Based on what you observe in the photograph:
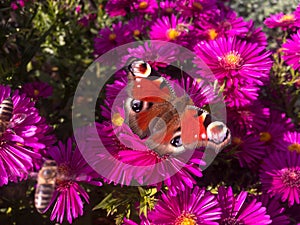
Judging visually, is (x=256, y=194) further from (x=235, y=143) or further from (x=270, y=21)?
(x=270, y=21)

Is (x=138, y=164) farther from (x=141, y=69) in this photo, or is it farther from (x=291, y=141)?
(x=291, y=141)

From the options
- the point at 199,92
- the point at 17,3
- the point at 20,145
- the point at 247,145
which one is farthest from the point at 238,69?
the point at 17,3

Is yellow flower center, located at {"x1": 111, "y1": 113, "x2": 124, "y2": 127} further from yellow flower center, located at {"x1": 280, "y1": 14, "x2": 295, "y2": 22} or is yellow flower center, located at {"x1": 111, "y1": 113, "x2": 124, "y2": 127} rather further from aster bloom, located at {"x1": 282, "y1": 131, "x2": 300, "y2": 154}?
yellow flower center, located at {"x1": 280, "y1": 14, "x2": 295, "y2": 22}

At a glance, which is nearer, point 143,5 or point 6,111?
point 6,111

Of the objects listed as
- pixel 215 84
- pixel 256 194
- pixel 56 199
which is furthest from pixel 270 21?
pixel 56 199

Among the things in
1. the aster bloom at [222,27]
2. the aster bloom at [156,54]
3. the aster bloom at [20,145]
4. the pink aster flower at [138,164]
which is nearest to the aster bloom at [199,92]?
the aster bloom at [156,54]

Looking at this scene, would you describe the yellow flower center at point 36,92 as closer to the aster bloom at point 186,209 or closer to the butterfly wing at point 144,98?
the butterfly wing at point 144,98
